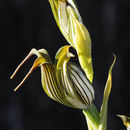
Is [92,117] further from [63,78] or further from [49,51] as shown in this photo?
[49,51]

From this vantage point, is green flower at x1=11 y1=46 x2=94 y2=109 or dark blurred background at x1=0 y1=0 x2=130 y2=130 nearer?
green flower at x1=11 y1=46 x2=94 y2=109

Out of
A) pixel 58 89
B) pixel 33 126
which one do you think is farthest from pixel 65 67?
pixel 33 126

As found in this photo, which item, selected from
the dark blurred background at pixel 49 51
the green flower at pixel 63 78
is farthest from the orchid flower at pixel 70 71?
the dark blurred background at pixel 49 51

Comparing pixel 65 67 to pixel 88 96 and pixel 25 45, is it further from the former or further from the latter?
pixel 25 45

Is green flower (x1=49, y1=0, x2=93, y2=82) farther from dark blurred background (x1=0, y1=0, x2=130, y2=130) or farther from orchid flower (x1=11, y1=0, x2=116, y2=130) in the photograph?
dark blurred background (x1=0, y1=0, x2=130, y2=130)

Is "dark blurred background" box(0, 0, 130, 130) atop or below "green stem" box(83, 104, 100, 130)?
below

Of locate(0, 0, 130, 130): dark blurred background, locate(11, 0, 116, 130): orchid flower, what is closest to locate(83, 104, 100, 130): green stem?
locate(11, 0, 116, 130): orchid flower
